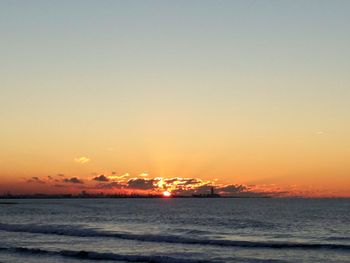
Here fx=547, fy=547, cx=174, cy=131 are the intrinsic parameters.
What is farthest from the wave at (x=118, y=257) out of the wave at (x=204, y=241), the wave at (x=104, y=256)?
the wave at (x=204, y=241)

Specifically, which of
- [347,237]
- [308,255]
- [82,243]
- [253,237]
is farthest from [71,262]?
[347,237]

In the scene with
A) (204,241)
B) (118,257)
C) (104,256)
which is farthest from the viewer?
(204,241)

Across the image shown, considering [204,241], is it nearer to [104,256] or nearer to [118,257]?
[118,257]

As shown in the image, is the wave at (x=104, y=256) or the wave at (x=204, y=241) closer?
the wave at (x=104, y=256)

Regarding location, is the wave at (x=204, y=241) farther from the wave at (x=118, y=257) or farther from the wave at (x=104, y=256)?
the wave at (x=104, y=256)

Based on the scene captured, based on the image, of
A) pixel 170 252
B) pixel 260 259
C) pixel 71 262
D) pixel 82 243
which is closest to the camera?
pixel 71 262

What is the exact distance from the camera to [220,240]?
49812mm

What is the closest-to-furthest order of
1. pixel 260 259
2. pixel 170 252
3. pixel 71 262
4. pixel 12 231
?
pixel 71 262 < pixel 260 259 < pixel 170 252 < pixel 12 231

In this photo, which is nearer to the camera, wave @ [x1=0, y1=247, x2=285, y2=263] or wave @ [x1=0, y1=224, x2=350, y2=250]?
wave @ [x1=0, y1=247, x2=285, y2=263]

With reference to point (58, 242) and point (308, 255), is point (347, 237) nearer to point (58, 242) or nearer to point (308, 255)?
point (308, 255)

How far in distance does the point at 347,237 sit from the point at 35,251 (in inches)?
1208

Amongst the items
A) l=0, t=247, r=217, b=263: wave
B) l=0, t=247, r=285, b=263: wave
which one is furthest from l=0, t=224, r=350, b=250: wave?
l=0, t=247, r=217, b=263: wave

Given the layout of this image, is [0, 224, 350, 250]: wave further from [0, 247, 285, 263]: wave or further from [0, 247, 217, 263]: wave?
[0, 247, 217, 263]: wave

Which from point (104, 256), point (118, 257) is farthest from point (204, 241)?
point (104, 256)
